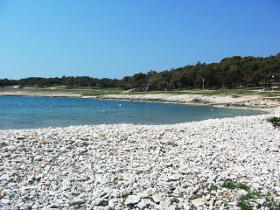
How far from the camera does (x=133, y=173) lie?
27.7 feet

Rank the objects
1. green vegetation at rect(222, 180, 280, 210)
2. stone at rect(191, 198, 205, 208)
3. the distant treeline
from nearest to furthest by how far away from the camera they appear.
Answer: stone at rect(191, 198, 205, 208), green vegetation at rect(222, 180, 280, 210), the distant treeline

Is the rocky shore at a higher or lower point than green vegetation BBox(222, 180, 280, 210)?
higher

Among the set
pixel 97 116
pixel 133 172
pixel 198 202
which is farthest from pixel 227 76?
pixel 198 202

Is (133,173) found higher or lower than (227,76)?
lower

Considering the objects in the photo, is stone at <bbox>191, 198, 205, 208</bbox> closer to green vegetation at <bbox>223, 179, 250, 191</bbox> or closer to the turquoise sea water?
green vegetation at <bbox>223, 179, 250, 191</bbox>

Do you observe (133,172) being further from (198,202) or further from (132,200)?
(198,202)

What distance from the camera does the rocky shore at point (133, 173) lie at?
21.9ft

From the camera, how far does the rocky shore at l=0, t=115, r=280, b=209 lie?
667cm

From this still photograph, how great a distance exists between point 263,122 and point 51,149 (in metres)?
16.2

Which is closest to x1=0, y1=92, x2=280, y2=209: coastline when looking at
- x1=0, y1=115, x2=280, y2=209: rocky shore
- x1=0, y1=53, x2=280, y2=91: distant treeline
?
x1=0, y1=115, x2=280, y2=209: rocky shore

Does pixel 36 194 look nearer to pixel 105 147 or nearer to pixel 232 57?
pixel 105 147

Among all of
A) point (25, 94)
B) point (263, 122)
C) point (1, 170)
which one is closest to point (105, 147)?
point (1, 170)

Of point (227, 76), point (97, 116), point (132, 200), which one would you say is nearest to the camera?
point (132, 200)

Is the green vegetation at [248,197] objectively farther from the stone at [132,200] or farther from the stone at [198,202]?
the stone at [132,200]
